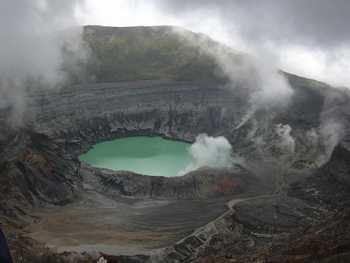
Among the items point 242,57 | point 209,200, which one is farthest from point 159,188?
point 242,57

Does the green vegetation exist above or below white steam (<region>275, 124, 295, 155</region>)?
above

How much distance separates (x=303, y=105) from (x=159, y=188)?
2015 inches

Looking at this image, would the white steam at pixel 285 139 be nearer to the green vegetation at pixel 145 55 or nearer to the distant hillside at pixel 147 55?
the distant hillside at pixel 147 55

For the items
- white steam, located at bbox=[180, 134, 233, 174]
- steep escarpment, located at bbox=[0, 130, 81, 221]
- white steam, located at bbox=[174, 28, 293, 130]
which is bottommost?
steep escarpment, located at bbox=[0, 130, 81, 221]

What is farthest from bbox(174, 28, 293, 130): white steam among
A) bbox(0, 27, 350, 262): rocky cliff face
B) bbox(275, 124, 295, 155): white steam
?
bbox(275, 124, 295, 155): white steam

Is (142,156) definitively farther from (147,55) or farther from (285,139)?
(147,55)

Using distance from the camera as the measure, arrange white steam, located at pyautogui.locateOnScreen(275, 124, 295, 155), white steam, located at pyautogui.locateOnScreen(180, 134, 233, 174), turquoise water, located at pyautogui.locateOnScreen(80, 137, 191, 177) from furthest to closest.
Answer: turquoise water, located at pyautogui.locateOnScreen(80, 137, 191, 177) → white steam, located at pyautogui.locateOnScreen(275, 124, 295, 155) → white steam, located at pyautogui.locateOnScreen(180, 134, 233, 174)

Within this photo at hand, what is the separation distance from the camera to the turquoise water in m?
115

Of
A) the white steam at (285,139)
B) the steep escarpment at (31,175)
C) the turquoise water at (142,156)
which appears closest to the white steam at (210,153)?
the turquoise water at (142,156)

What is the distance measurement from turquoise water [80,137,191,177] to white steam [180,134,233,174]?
207cm

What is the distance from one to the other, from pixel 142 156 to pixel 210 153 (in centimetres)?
1506

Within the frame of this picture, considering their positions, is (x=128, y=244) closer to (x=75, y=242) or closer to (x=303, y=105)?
(x=75, y=242)

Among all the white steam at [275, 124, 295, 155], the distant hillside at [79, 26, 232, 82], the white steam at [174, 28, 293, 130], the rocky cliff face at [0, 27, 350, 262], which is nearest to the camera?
the rocky cliff face at [0, 27, 350, 262]

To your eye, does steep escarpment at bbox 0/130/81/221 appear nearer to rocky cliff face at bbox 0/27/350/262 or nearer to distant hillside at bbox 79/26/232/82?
rocky cliff face at bbox 0/27/350/262
